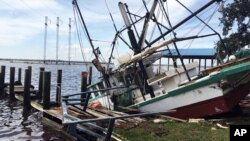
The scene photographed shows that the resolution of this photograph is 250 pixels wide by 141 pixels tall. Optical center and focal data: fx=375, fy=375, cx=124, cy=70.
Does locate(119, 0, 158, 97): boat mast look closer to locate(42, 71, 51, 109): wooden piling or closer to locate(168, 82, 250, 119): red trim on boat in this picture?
locate(168, 82, 250, 119): red trim on boat

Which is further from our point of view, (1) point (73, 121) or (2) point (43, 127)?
(2) point (43, 127)

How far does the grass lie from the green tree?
15329mm

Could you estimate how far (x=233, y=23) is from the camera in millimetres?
28594

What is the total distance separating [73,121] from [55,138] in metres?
8.85

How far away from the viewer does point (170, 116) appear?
16.8m

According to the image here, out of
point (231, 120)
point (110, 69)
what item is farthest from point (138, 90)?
point (231, 120)

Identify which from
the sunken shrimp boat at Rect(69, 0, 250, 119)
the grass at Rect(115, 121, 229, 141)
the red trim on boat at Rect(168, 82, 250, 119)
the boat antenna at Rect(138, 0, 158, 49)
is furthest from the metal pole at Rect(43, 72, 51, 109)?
the grass at Rect(115, 121, 229, 141)

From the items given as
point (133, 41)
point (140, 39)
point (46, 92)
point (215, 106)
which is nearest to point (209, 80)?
point (215, 106)

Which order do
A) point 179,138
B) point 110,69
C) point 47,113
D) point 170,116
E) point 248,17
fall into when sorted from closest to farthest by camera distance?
point 179,138
point 170,116
point 47,113
point 110,69
point 248,17

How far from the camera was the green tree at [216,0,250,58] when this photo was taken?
28.1 meters

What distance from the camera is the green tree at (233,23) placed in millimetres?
28078

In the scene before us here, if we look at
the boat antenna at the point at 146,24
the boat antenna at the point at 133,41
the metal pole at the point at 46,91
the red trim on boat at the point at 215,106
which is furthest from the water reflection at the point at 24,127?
the boat antenna at the point at 146,24

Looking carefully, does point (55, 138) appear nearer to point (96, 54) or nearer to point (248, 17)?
point (96, 54)

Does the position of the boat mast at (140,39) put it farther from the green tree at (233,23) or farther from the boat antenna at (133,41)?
the green tree at (233,23)
